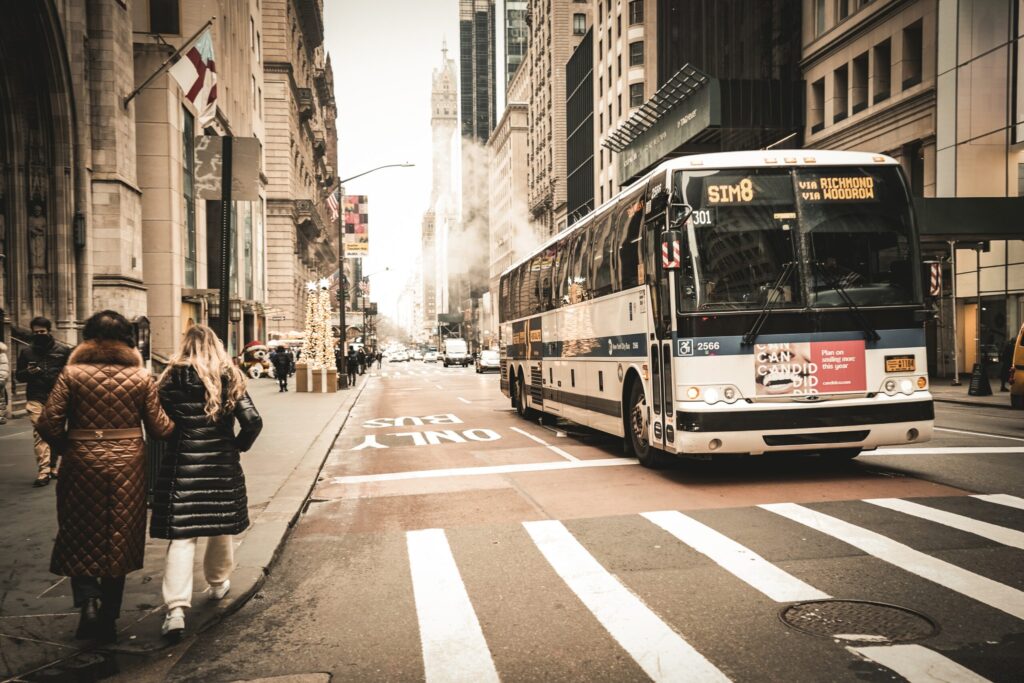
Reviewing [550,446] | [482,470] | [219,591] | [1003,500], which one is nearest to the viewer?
[219,591]

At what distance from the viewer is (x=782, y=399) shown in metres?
9.09

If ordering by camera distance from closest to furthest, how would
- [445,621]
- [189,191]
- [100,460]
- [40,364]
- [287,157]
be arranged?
[100,460] → [445,621] → [40,364] → [189,191] → [287,157]

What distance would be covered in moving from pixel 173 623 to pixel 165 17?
29.8 meters

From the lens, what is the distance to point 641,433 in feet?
35.6

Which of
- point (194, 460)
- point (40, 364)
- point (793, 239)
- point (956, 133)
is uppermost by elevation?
point (956, 133)

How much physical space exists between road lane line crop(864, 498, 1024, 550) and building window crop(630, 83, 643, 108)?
55870 mm

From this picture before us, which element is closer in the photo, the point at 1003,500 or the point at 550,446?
the point at 1003,500

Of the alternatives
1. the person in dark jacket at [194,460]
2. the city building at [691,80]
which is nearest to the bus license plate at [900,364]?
the person in dark jacket at [194,460]

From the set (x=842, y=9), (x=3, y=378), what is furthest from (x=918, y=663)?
(x=842, y=9)

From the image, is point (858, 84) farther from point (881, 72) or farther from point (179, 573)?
point (179, 573)

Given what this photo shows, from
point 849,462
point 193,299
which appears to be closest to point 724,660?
point 849,462

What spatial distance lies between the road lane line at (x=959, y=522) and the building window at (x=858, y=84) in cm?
3204

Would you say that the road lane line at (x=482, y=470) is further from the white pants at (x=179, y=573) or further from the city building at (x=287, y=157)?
the city building at (x=287, y=157)

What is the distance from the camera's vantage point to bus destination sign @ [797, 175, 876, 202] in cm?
938
